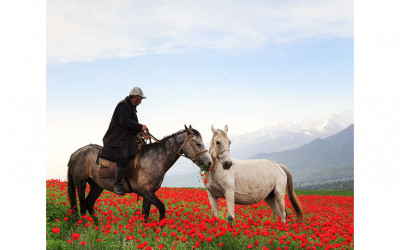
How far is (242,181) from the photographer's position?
820 cm

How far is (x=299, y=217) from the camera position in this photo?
9.05 metres

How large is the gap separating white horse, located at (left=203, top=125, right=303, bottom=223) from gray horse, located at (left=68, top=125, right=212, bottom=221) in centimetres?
41

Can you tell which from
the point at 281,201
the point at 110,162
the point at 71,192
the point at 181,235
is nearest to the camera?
the point at 181,235

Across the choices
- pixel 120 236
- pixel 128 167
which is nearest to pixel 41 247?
pixel 120 236

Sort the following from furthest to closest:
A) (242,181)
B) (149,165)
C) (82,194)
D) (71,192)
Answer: (71,192) → (82,194) → (242,181) → (149,165)

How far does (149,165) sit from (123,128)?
104 cm

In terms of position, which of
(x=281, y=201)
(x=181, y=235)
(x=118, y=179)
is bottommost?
(x=181, y=235)

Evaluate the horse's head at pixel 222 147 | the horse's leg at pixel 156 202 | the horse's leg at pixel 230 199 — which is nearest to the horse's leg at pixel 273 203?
the horse's leg at pixel 230 199

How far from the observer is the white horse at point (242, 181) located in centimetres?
741

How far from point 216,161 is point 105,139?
103 inches

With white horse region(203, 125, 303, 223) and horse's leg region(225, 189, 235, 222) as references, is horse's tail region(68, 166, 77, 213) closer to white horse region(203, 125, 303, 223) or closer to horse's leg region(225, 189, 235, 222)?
white horse region(203, 125, 303, 223)

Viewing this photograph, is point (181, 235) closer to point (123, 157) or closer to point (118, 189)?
point (118, 189)

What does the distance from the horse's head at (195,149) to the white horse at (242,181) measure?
1.03 feet

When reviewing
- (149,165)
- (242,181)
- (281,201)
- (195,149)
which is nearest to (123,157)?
(149,165)
